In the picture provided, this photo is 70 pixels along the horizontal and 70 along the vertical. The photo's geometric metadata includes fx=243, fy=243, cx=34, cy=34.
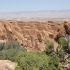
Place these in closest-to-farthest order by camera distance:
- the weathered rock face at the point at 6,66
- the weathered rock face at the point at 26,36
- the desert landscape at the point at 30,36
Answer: the weathered rock face at the point at 6,66 < the desert landscape at the point at 30,36 < the weathered rock face at the point at 26,36

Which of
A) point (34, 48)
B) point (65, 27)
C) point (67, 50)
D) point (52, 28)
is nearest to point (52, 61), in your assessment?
point (67, 50)

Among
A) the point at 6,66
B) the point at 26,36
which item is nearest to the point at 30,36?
the point at 26,36

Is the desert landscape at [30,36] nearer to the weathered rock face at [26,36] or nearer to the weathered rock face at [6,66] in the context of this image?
the weathered rock face at [26,36]

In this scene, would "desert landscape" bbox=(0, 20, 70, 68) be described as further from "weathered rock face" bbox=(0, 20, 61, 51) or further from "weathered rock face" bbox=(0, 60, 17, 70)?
"weathered rock face" bbox=(0, 60, 17, 70)

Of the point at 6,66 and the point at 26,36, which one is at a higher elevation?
the point at 6,66

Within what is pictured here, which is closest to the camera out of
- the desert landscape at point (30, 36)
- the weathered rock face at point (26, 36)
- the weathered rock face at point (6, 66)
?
the weathered rock face at point (6, 66)

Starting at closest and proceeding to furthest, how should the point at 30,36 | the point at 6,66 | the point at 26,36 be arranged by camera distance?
1. the point at 6,66
2. the point at 30,36
3. the point at 26,36

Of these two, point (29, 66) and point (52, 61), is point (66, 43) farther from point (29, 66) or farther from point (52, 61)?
point (29, 66)

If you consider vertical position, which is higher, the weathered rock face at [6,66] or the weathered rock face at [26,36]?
the weathered rock face at [6,66]

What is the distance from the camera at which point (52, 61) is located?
1892cm

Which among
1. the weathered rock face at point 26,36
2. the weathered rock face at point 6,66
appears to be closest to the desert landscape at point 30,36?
the weathered rock face at point 26,36

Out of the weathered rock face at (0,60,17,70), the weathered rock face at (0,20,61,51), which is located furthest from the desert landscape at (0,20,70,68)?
the weathered rock face at (0,60,17,70)

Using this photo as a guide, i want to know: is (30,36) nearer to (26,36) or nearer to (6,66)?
(26,36)

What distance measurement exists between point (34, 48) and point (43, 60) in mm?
29629
